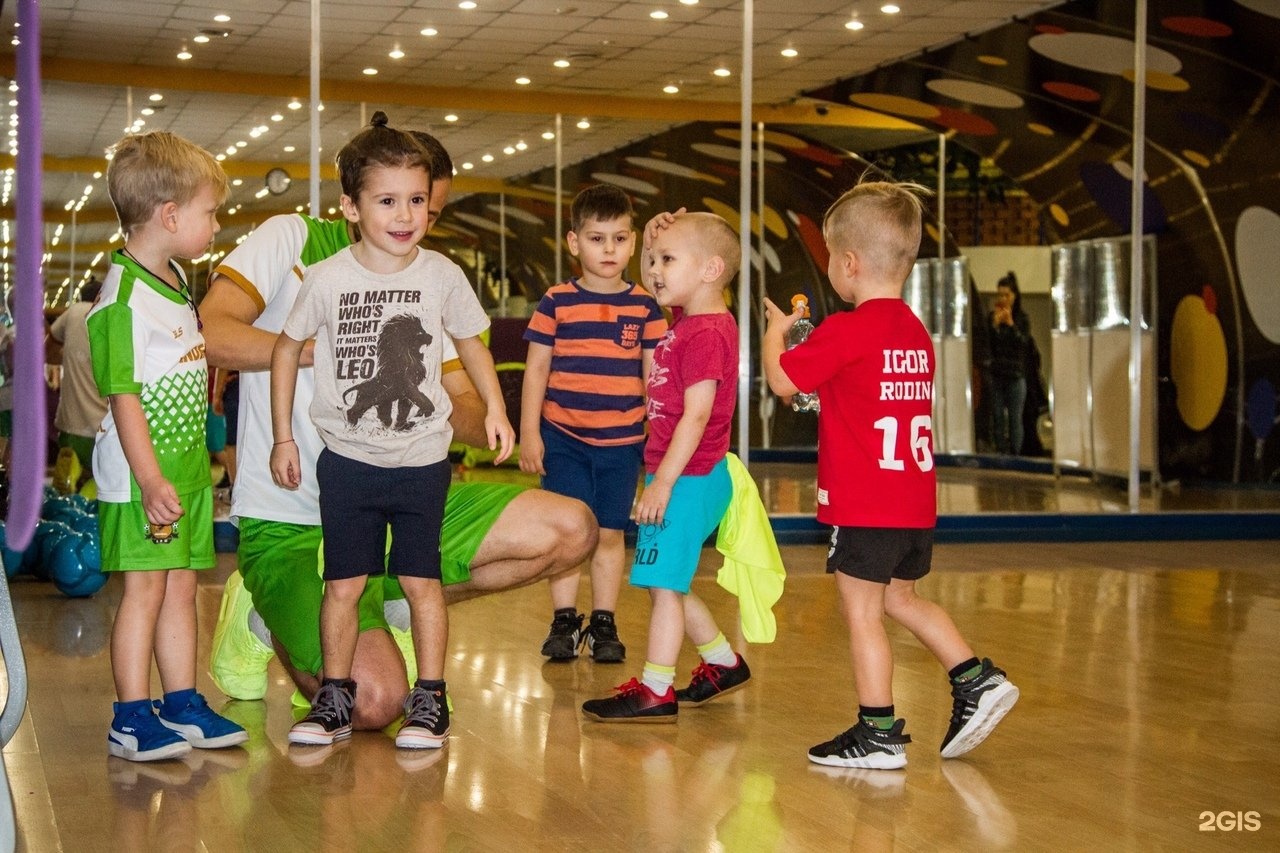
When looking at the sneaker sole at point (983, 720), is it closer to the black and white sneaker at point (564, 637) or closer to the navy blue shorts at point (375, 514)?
the navy blue shorts at point (375, 514)

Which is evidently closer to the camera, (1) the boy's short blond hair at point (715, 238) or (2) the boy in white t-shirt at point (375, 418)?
(2) the boy in white t-shirt at point (375, 418)

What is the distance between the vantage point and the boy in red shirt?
3.01 meters

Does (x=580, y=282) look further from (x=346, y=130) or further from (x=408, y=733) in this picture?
(x=346, y=130)

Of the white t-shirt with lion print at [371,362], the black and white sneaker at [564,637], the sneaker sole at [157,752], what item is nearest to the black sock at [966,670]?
the white t-shirt with lion print at [371,362]

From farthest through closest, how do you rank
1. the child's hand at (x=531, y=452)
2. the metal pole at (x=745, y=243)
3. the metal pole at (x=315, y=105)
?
the metal pole at (x=745, y=243) < the metal pole at (x=315, y=105) < the child's hand at (x=531, y=452)

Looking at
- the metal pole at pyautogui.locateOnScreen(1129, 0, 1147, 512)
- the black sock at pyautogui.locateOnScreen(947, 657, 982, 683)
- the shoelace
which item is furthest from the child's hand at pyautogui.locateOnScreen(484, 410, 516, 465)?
the metal pole at pyautogui.locateOnScreen(1129, 0, 1147, 512)

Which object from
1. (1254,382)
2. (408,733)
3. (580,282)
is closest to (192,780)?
(408,733)

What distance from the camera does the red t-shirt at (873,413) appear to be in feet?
9.91

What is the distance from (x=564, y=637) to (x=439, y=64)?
5.44m

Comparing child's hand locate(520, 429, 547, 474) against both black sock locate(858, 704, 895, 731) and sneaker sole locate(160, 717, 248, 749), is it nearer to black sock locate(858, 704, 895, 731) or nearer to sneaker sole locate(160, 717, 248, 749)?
sneaker sole locate(160, 717, 248, 749)

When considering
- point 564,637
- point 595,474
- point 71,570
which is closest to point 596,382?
point 595,474

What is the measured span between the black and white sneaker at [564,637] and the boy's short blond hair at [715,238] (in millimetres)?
1157

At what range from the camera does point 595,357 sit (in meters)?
4.27

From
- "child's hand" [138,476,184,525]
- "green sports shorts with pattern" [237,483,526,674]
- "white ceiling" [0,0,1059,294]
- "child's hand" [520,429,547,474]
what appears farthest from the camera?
"white ceiling" [0,0,1059,294]
